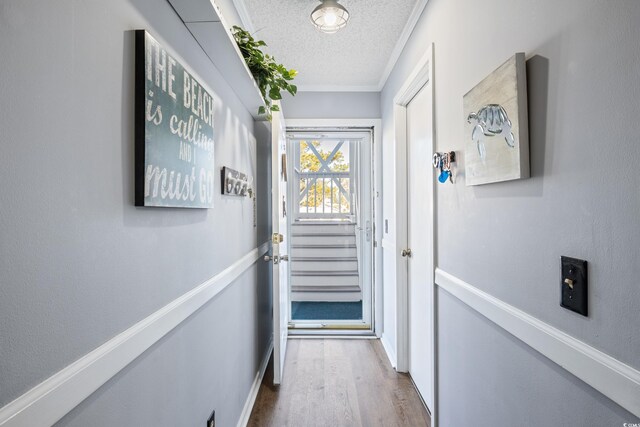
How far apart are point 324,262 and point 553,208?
3734 mm

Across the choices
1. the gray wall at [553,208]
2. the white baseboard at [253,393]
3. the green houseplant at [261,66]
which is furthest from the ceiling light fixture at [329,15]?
the white baseboard at [253,393]

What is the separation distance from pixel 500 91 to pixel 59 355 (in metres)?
1.22

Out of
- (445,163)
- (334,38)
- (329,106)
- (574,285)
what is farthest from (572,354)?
(329,106)

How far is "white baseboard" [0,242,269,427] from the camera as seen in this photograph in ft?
1.69

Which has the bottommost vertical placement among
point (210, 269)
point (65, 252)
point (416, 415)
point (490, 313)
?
point (416, 415)

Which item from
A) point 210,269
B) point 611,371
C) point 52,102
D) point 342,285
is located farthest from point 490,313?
point 342,285

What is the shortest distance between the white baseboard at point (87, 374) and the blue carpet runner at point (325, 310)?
279 cm

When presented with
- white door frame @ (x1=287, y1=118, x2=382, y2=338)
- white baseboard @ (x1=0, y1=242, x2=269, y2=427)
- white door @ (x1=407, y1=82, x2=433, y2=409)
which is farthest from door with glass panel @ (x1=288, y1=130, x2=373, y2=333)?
white baseboard @ (x1=0, y1=242, x2=269, y2=427)

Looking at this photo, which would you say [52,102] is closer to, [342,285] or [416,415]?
[416,415]

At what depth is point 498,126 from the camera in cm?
103

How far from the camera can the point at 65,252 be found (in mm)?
604

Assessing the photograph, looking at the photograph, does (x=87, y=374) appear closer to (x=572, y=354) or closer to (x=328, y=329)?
(x=572, y=354)

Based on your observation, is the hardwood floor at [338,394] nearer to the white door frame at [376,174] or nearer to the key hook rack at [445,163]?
the white door frame at [376,174]

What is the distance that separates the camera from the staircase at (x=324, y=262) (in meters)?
4.35
